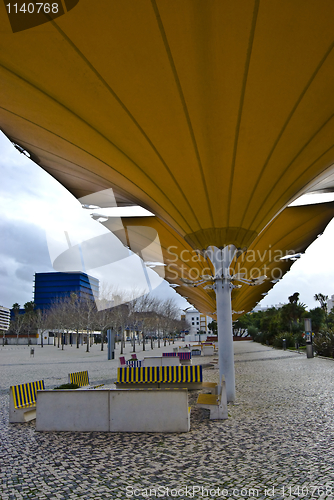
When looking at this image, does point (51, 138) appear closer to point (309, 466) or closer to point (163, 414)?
point (163, 414)

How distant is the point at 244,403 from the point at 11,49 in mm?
7803

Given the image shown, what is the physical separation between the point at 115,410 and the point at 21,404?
6.84 feet

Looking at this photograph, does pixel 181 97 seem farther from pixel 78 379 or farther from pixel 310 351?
pixel 310 351

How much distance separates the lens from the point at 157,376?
863 cm

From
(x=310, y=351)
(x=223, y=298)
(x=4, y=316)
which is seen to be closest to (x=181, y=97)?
(x=223, y=298)

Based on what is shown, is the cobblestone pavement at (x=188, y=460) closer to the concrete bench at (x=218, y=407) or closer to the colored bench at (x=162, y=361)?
the concrete bench at (x=218, y=407)

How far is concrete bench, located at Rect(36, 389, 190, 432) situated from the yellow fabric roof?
11.3 feet

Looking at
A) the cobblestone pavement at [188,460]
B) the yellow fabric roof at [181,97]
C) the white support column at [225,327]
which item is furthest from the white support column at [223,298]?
the yellow fabric roof at [181,97]

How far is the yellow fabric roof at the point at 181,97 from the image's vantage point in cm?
344

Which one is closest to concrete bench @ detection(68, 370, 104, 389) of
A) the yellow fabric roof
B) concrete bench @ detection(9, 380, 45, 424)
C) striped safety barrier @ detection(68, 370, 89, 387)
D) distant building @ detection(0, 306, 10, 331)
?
striped safety barrier @ detection(68, 370, 89, 387)

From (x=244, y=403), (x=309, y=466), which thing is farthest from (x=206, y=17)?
(x=244, y=403)

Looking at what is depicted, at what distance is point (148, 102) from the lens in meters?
4.48

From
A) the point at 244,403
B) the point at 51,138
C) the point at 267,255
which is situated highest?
the point at 51,138

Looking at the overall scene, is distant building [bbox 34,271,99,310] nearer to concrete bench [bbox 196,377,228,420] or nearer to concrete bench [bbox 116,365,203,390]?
concrete bench [bbox 116,365,203,390]
